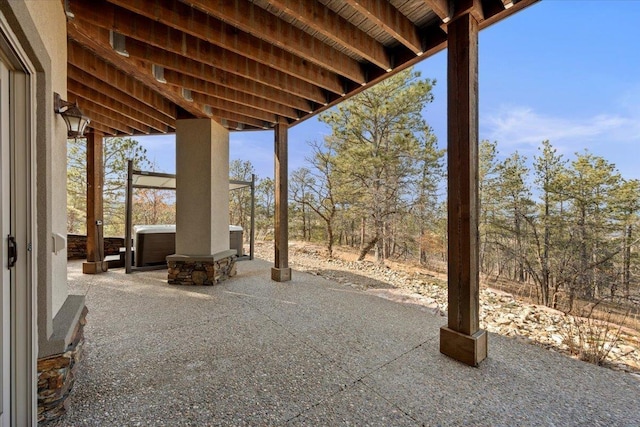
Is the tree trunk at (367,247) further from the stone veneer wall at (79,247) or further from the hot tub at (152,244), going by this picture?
the stone veneer wall at (79,247)

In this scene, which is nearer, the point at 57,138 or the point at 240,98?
the point at 57,138

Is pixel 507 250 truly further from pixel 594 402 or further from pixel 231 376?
pixel 231 376

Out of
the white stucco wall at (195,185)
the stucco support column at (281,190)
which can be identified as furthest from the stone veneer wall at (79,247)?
the stucco support column at (281,190)

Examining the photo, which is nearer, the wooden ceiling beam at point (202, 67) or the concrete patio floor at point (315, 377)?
the concrete patio floor at point (315, 377)

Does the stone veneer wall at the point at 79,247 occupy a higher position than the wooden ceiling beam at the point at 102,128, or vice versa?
the wooden ceiling beam at the point at 102,128

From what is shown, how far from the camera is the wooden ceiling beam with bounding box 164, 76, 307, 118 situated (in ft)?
12.1

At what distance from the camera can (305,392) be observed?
188cm

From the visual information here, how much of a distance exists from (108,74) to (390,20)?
3561 mm

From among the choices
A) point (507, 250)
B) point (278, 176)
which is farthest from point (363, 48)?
point (507, 250)

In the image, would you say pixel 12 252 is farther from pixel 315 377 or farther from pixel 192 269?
pixel 192 269

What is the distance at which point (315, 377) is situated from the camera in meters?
2.06

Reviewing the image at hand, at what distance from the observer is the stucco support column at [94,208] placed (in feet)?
17.7

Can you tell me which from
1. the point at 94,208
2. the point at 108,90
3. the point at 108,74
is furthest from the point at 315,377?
the point at 94,208

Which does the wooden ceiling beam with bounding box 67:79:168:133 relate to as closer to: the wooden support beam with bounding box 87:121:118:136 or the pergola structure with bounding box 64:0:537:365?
the pergola structure with bounding box 64:0:537:365
